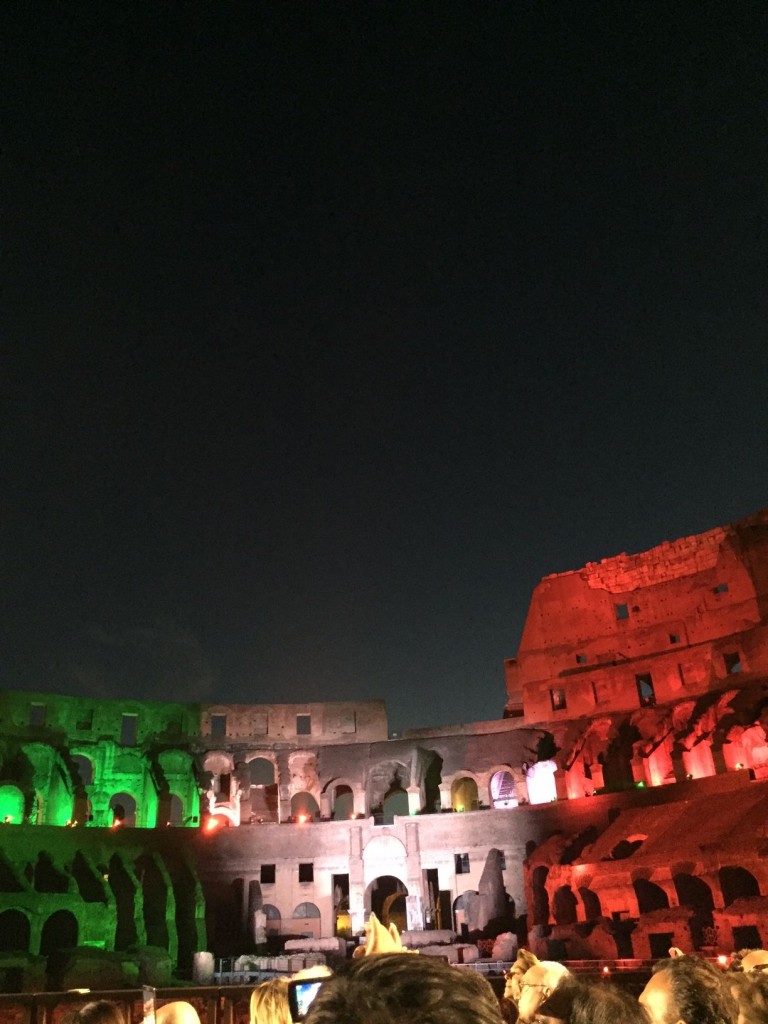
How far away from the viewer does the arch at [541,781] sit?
132 ft

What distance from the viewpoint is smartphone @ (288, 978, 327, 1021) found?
16.4ft

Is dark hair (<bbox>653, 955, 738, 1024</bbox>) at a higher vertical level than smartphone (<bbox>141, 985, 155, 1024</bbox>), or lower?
higher

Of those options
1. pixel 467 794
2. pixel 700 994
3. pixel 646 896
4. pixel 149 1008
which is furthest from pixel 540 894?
pixel 700 994

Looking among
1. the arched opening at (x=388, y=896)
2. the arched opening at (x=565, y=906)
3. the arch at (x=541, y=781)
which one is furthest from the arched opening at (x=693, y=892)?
the arched opening at (x=388, y=896)

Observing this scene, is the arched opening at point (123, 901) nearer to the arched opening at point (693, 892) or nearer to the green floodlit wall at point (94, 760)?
the green floodlit wall at point (94, 760)

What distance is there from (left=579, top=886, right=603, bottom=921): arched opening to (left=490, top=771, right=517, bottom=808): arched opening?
11.7 m

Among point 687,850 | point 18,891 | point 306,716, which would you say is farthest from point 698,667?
point 18,891

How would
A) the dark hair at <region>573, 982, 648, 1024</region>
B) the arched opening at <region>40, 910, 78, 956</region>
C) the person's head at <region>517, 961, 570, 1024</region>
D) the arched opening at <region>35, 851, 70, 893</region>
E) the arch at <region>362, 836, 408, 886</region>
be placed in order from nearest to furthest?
1. the dark hair at <region>573, 982, 648, 1024</region>
2. the person's head at <region>517, 961, 570, 1024</region>
3. the arched opening at <region>40, 910, 78, 956</region>
4. the arched opening at <region>35, 851, 70, 893</region>
5. the arch at <region>362, 836, 408, 886</region>

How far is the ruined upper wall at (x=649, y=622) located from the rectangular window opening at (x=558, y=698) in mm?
82

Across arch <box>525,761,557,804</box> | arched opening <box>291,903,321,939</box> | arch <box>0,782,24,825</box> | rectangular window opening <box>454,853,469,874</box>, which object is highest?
arch <box>0,782,24,825</box>

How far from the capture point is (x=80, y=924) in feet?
108

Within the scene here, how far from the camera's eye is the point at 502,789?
1703 inches

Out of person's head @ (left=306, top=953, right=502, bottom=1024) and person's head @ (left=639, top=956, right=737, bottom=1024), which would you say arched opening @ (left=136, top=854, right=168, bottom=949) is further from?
person's head @ (left=306, top=953, right=502, bottom=1024)

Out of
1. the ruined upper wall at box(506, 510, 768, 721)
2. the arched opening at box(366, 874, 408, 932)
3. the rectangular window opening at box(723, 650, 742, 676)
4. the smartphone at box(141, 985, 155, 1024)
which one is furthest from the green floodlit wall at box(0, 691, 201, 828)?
the smartphone at box(141, 985, 155, 1024)
